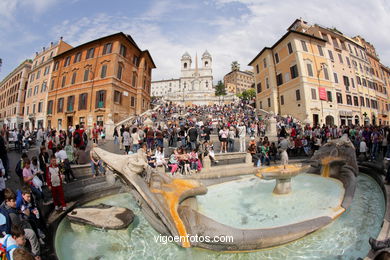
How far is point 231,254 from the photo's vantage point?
3.31 meters

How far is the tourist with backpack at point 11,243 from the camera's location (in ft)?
7.52

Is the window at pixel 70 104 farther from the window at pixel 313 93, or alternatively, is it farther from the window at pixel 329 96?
the window at pixel 329 96

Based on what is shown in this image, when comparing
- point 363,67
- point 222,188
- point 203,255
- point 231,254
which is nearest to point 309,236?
point 231,254

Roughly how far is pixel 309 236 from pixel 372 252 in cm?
114

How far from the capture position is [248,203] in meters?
5.39

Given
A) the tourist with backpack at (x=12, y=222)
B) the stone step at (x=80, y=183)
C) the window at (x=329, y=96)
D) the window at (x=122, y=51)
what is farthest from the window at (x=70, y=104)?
the window at (x=329, y=96)

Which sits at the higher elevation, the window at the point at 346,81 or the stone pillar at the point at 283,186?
the window at the point at 346,81

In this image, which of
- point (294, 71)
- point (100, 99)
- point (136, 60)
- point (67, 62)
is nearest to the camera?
point (100, 99)

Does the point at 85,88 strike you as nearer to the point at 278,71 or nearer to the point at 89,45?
the point at 89,45

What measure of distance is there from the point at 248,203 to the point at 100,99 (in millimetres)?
24804

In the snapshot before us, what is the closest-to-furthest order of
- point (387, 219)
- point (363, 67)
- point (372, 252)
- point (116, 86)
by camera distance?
point (372, 252) → point (387, 219) → point (116, 86) → point (363, 67)

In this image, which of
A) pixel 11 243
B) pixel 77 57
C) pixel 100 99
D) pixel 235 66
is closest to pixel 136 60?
pixel 77 57

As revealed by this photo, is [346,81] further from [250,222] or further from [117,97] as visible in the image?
[117,97]

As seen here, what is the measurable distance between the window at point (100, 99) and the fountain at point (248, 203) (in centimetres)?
2244
